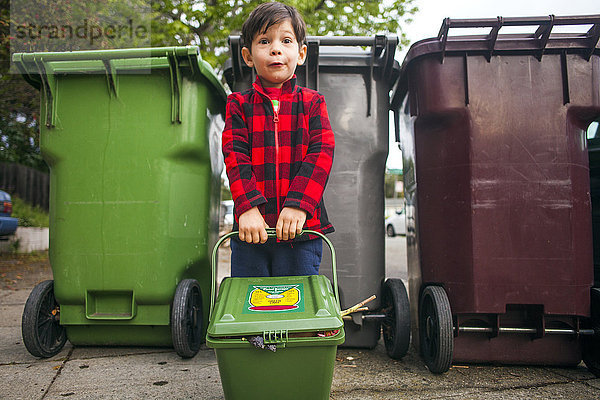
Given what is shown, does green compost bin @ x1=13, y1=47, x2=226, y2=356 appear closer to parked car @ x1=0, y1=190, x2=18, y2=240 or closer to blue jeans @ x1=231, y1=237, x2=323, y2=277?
blue jeans @ x1=231, y1=237, x2=323, y2=277

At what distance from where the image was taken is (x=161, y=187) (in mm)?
2619

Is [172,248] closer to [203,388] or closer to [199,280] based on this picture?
[199,280]

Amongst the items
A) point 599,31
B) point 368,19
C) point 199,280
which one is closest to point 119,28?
point 368,19

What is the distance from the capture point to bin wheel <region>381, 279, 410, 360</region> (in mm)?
2518

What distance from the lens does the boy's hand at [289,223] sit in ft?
5.71

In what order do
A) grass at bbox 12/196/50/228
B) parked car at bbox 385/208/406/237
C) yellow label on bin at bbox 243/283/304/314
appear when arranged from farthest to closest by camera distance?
parked car at bbox 385/208/406/237
grass at bbox 12/196/50/228
yellow label on bin at bbox 243/283/304/314

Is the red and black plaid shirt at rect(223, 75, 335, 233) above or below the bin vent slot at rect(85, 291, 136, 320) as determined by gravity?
above

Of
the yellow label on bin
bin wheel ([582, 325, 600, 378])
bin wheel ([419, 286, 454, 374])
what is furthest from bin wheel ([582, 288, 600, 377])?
the yellow label on bin

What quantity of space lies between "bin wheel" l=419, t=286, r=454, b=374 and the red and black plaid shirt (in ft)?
2.61

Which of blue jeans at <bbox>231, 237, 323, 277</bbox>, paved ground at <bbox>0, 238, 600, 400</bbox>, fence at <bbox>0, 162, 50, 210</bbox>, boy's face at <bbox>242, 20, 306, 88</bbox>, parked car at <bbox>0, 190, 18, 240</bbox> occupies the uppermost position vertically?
fence at <bbox>0, 162, 50, 210</bbox>

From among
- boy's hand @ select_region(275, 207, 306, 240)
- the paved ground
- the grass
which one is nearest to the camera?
boy's hand @ select_region(275, 207, 306, 240)

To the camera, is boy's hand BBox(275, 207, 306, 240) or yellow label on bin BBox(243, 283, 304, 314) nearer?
yellow label on bin BBox(243, 283, 304, 314)

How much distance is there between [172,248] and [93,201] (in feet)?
1.72

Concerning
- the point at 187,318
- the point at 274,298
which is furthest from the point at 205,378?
the point at 274,298
